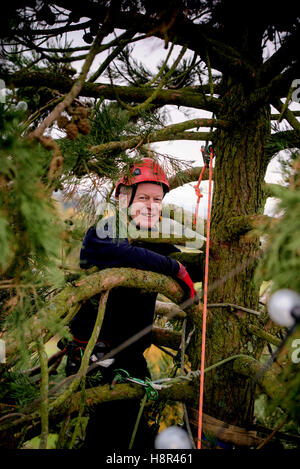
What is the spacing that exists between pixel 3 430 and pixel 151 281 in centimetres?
80

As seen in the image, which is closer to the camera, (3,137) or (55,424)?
(3,137)

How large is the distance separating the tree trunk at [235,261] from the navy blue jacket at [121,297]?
12.0 inches

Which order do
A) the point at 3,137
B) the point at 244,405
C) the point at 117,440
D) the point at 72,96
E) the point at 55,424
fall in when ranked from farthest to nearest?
the point at 117,440 → the point at 244,405 → the point at 55,424 → the point at 72,96 → the point at 3,137

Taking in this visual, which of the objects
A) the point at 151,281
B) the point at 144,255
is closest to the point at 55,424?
the point at 151,281

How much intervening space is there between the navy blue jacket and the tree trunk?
1.00 feet

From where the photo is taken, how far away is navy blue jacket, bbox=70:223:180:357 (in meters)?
1.48

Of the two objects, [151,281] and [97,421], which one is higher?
[151,281]

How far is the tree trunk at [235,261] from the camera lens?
5.10 feet

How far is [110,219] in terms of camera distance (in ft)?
4.44

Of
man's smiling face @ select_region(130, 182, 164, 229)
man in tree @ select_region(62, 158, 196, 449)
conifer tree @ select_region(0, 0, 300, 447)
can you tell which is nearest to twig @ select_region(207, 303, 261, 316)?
conifer tree @ select_region(0, 0, 300, 447)

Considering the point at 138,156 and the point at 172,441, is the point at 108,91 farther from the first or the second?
the point at 172,441

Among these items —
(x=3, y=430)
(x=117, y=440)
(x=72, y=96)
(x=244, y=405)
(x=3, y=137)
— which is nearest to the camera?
(x=3, y=137)

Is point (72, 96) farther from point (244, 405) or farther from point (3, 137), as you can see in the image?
point (244, 405)
